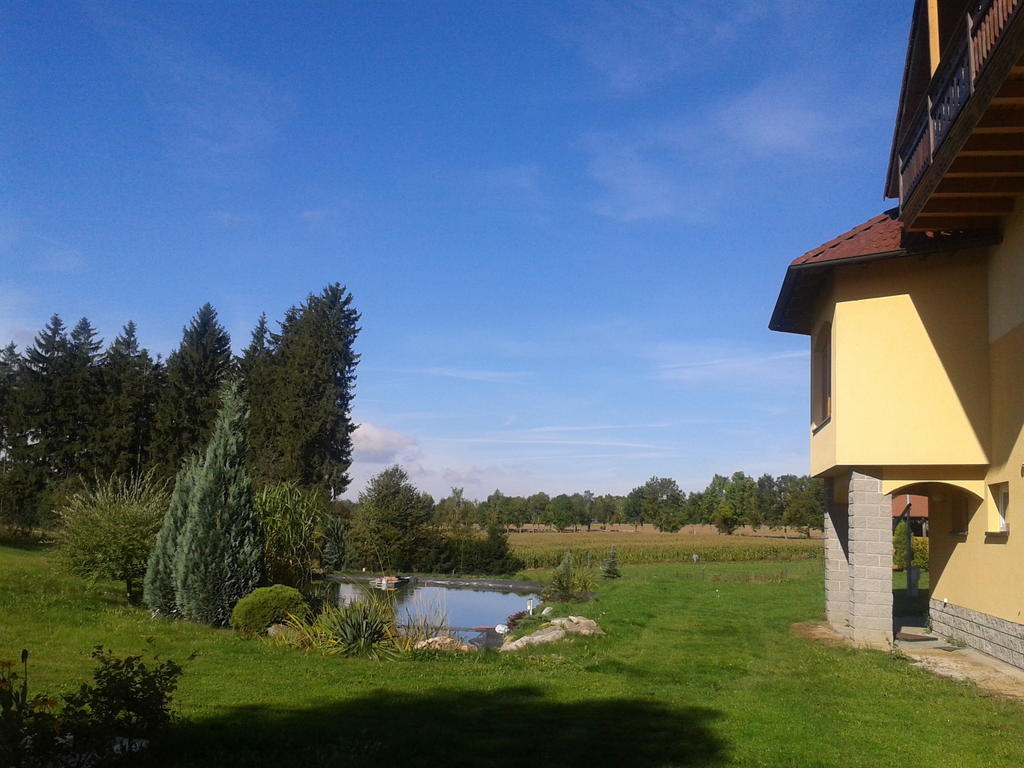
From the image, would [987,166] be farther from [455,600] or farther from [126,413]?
[126,413]

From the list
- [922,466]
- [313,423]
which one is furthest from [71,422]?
[922,466]

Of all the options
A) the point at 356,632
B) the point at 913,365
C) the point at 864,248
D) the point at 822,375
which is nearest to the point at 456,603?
the point at 356,632

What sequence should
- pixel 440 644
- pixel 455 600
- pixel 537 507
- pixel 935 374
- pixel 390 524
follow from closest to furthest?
1. pixel 935 374
2. pixel 440 644
3. pixel 455 600
4. pixel 390 524
5. pixel 537 507

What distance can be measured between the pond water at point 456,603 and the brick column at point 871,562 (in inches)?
244

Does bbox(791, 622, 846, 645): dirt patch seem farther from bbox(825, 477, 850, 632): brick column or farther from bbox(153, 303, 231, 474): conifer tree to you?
bbox(153, 303, 231, 474): conifer tree

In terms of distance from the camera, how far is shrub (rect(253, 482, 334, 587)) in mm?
17250

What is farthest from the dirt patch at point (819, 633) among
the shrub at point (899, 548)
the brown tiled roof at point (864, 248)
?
the shrub at point (899, 548)

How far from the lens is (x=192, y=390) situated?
141 ft

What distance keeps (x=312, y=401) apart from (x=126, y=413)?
9.36 meters

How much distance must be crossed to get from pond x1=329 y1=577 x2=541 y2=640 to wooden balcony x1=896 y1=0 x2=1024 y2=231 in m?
9.09

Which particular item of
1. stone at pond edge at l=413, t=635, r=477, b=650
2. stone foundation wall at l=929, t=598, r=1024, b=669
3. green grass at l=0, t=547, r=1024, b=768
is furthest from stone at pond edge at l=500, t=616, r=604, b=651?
stone foundation wall at l=929, t=598, r=1024, b=669

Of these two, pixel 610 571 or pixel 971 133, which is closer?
pixel 971 133

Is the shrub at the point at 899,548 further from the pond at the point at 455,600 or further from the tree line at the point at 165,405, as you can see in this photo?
the tree line at the point at 165,405

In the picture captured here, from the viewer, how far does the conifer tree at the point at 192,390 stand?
41.4m
